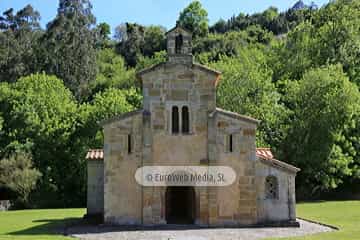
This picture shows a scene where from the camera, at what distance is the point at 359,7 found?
229 ft

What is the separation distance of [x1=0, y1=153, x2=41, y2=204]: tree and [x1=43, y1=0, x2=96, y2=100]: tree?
21185 millimetres

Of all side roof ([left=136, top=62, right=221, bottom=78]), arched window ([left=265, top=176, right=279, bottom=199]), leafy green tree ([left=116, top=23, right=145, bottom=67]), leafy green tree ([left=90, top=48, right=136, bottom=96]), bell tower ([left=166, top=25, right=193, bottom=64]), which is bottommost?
arched window ([left=265, top=176, right=279, bottom=199])

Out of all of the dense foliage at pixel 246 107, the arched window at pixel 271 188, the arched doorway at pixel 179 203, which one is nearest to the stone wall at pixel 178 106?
the arched doorway at pixel 179 203

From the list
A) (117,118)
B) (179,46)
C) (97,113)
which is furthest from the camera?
(97,113)

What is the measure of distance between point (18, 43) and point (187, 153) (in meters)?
51.1

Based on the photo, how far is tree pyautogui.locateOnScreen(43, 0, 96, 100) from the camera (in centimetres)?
6894

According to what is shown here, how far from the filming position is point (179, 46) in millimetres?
28500

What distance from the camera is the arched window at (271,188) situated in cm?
2803

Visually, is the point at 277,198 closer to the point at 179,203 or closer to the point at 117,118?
the point at 179,203

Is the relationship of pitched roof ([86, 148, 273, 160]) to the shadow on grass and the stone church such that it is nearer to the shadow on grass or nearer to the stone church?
the stone church

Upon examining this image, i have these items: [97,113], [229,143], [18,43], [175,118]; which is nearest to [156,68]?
[175,118]

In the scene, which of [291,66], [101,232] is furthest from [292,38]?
[101,232]

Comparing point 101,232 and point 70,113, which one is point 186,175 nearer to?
point 101,232

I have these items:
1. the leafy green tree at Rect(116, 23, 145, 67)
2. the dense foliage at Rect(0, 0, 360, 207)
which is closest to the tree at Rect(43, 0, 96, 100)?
the dense foliage at Rect(0, 0, 360, 207)
